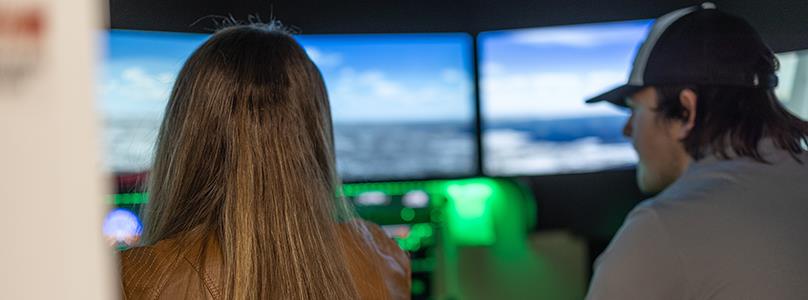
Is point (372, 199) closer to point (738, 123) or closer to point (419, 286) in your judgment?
point (419, 286)

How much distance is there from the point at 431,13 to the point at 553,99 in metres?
0.69

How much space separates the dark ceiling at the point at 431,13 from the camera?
7.72ft

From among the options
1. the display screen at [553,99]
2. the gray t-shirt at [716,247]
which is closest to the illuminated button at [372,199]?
the display screen at [553,99]

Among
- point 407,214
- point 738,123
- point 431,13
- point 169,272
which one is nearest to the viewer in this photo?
point 169,272

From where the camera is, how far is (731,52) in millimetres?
1910

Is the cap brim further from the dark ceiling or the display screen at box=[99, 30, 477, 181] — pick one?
the display screen at box=[99, 30, 477, 181]

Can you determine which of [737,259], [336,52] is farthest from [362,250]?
[336,52]

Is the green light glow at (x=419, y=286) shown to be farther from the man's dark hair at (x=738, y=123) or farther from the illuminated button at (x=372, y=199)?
the man's dark hair at (x=738, y=123)

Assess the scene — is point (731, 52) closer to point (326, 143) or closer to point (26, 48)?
point (326, 143)

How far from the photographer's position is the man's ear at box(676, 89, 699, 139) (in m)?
1.88

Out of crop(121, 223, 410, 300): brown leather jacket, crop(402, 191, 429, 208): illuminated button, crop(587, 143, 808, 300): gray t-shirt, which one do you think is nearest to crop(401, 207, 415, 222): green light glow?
crop(402, 191, 429, 208): illuminated button

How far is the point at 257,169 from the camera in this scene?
144cm

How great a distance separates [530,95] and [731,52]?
6.84ft

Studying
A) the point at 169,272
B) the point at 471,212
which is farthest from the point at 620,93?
the point at 471,212
